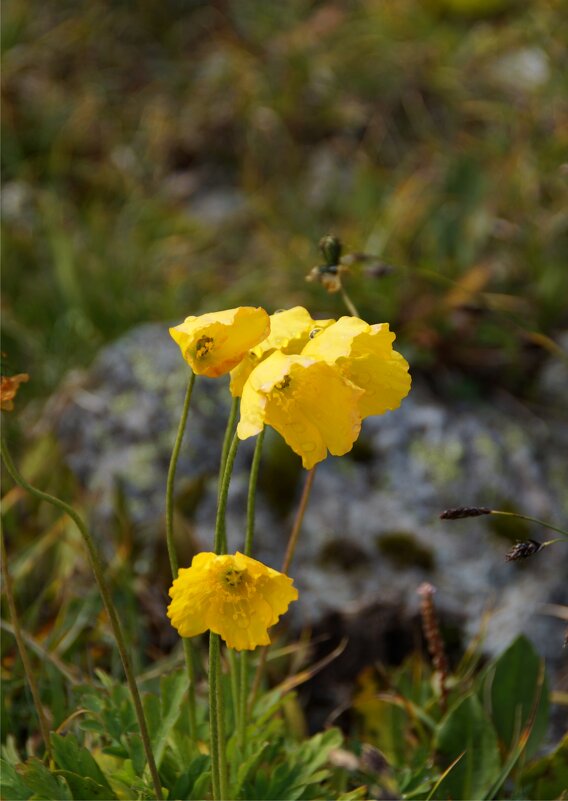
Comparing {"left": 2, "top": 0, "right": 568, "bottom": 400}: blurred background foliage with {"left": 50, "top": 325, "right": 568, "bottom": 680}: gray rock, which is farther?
{"left": 2, "top": 0, "right": 568, "bottom": 400}: blurred background foliage

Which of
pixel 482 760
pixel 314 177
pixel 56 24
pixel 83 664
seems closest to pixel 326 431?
pixel 482 760

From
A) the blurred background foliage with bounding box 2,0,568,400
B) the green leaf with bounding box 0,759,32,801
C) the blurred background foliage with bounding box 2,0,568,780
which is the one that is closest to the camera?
the green leaf with bounding box 0,759,32,801

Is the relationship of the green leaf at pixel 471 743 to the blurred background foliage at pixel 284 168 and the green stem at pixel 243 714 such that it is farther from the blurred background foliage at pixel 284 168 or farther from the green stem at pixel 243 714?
the blurred background foliage at pixel 284 168

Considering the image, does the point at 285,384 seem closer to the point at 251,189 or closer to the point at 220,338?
the point at 220,338

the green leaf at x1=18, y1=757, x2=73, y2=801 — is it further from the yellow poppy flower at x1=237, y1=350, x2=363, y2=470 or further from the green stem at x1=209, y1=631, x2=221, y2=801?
the yellow poppy flower at x1=237, y1=350, x2=363, y2=470

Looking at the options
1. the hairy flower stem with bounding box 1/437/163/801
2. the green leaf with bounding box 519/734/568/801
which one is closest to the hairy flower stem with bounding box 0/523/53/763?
the hairy flower stem with bounding box 1/437/163/801

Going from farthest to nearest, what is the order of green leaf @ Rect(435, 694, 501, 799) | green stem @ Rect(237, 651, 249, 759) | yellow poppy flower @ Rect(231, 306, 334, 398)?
green leaf @ Rect(435, 694, 501, 799)
green stem @ Rect(237, 651, 249, 759)
yellow poppy flower @ Rect(231, 306, 334, 398)

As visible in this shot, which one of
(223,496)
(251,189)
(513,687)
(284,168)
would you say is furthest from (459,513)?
(284,168)

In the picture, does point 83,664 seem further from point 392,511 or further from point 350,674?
point 392,511
